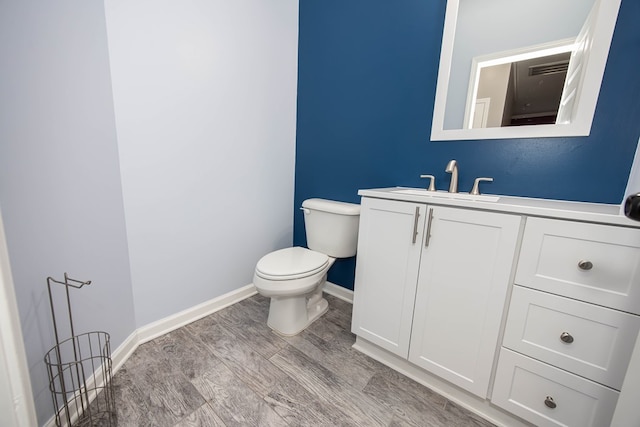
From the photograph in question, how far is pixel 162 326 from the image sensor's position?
1452 millimetres

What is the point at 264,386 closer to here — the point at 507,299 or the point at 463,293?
the point at 463,293

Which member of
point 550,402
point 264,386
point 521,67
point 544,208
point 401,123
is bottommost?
point 264,386

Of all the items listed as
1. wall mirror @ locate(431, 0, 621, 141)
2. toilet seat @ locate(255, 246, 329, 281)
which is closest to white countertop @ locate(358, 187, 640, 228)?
wall mirror @ locate(431, 0, 621, 141)

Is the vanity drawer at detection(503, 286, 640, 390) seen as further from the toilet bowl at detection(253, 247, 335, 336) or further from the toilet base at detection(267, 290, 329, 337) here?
the toilet base at detection(267, 290, 329, 337)

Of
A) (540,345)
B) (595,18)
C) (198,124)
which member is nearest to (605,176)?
Result: (595,18)

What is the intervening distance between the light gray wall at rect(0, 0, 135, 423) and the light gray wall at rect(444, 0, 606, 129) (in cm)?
164

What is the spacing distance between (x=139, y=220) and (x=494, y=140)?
5.94ft

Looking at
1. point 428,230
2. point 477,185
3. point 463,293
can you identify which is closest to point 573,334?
point 463,293

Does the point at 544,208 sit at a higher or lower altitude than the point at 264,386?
higher

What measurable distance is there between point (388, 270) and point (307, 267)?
0.45 metres

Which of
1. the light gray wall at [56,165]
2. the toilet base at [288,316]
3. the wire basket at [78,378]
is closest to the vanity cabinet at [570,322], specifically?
the toilet base at [288,316]

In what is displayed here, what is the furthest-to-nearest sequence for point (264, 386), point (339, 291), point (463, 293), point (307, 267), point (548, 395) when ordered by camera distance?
point (339, 291)
point (307, 267)
point (264, 386)
point (463, 293)
point (548, 395)

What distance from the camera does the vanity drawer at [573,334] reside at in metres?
0.77

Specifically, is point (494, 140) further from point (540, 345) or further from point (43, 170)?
point (43, 170)
